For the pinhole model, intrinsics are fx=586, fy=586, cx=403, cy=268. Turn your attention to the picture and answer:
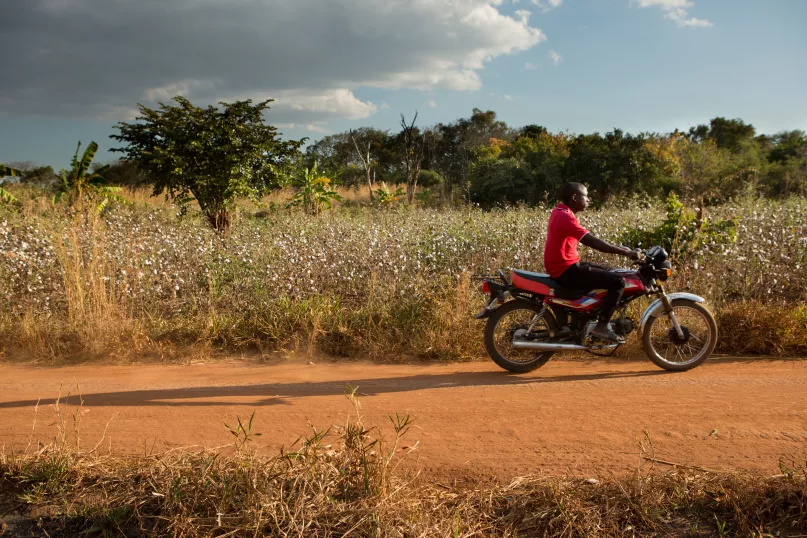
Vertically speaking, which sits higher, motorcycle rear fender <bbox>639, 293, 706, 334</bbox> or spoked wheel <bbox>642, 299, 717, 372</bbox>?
motorcycle rear fender <bbox>639, 293, 706, 334</bbox>

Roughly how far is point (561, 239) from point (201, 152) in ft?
39.4

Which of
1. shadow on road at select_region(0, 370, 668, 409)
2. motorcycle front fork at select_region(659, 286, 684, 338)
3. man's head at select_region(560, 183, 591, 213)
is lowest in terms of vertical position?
shadow on road at select_region(0, 370, 668, 409)

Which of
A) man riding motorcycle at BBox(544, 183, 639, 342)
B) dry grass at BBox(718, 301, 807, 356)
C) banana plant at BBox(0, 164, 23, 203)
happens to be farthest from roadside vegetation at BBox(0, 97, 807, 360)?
banana plant at BBox(0, 164, 23, 203)

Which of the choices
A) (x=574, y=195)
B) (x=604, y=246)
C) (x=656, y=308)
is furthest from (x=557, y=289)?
(x=656, y=308)

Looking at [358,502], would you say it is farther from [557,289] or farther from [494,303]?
[557,289]

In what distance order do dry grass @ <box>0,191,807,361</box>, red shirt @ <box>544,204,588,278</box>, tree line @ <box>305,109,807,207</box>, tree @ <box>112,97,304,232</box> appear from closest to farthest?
red shirt @ <box>544,204,588,278</box> < dry grass @ <box>0,191,807,361</box> < tree @ <box>112,97,304,232</box> < tree line @ <box>305,109,807,207</box>

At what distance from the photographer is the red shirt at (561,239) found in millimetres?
5708

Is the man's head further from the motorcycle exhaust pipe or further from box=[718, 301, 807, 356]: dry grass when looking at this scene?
box=[718, 301, 807, 356]: dry grass

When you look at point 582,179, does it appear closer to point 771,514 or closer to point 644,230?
point 644,230

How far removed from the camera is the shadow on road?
5.24m

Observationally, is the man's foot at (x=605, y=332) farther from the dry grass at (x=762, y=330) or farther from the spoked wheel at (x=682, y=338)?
the dry grass at (x=762, y=330)

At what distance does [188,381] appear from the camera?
5977 millimetres

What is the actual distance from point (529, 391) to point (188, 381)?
3.41 metres

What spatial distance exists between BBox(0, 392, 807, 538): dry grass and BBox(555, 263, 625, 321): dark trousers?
8.57 feet
